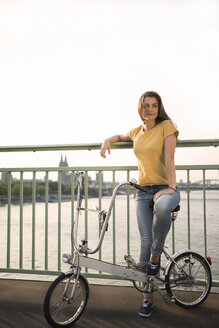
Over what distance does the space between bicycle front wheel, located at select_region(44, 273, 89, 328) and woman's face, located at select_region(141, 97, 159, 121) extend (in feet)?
4.42

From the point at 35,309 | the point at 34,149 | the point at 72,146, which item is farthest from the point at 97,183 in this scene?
the point at 35,309

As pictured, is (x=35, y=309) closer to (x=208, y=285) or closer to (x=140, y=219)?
(x=140, y=219)

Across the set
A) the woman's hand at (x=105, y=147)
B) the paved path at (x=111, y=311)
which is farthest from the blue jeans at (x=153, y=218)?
the woman's hand at (x=105, y=147)

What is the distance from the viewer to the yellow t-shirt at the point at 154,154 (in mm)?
2594

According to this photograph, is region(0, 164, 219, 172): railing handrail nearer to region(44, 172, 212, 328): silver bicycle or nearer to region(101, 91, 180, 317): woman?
region(101, 91, 180, 317): woman

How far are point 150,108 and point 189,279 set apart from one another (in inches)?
57.2

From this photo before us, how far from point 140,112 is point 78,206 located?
0.94m

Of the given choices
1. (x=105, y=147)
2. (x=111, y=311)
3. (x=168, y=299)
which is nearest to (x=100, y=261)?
(x=111, y=311)

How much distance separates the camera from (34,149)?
337 centimetres

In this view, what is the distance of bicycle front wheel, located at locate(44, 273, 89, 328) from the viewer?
226 centimetres

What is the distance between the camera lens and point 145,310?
2557 millimetres

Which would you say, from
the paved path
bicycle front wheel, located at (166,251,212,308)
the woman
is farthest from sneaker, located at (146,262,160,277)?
the paved path

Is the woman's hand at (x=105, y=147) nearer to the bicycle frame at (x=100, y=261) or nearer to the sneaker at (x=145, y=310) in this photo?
the bicycle frame at (x=100, y=261)

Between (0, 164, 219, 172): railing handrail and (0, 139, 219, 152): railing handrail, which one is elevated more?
(0, 139, 219, 152): railing handrail
